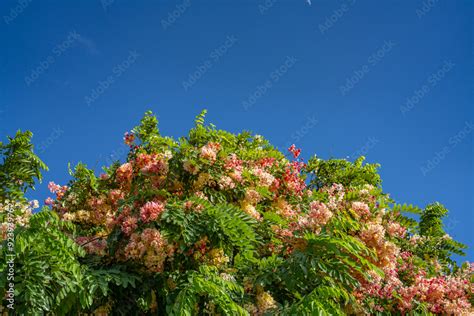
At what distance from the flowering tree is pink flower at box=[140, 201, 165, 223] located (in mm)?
13

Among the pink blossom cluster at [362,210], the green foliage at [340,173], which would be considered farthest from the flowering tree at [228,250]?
the green foliage at [340,173]

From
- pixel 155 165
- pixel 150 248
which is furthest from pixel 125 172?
pixel 150 248

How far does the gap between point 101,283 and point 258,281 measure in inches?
67.7

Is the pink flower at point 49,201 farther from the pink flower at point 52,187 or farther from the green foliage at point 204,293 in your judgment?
the green foliage at point 204,293

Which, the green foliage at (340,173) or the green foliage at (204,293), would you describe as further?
the green foliage at (340,173)

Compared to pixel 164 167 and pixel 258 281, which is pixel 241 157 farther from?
pixel 258 281

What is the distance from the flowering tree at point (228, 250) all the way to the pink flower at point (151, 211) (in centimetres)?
1

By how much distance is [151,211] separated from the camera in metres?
6.18

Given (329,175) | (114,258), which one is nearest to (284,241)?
(114,258)

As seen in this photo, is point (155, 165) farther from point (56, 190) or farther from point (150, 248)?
point (56, 190)

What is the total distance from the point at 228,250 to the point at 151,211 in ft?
3.35

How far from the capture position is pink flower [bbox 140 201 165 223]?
6.17m

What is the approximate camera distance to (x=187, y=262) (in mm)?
Result: 6316

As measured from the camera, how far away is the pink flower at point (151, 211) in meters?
6.17
